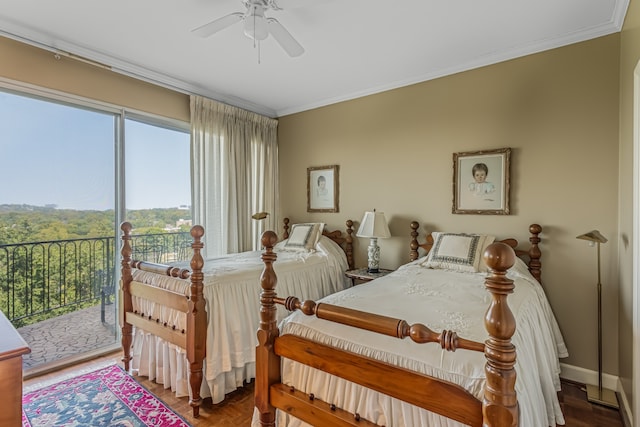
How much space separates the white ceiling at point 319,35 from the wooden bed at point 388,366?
5.41 ft

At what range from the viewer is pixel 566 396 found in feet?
7.73

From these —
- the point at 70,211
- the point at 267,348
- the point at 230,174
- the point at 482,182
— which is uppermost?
the point at 230,174

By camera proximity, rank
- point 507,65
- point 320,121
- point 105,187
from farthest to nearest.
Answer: point 320,121
point 105,187
point 507,65

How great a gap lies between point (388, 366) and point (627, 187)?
208 cm

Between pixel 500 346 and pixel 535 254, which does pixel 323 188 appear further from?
pixel 500 346

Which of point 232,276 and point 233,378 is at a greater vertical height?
point 232,276

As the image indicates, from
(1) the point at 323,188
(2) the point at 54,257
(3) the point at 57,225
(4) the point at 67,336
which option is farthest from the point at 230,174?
(4) the point at 67,336

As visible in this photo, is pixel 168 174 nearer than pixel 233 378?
No

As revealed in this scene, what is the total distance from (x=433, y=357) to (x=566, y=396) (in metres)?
1.92

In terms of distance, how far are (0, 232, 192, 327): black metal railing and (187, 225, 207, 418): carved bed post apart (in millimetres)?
1584

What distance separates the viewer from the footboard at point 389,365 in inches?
38.7

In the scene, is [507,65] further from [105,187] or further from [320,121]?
[105,187]

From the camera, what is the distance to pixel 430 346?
4.24 ft

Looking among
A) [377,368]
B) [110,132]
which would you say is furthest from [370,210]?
[110,132]
